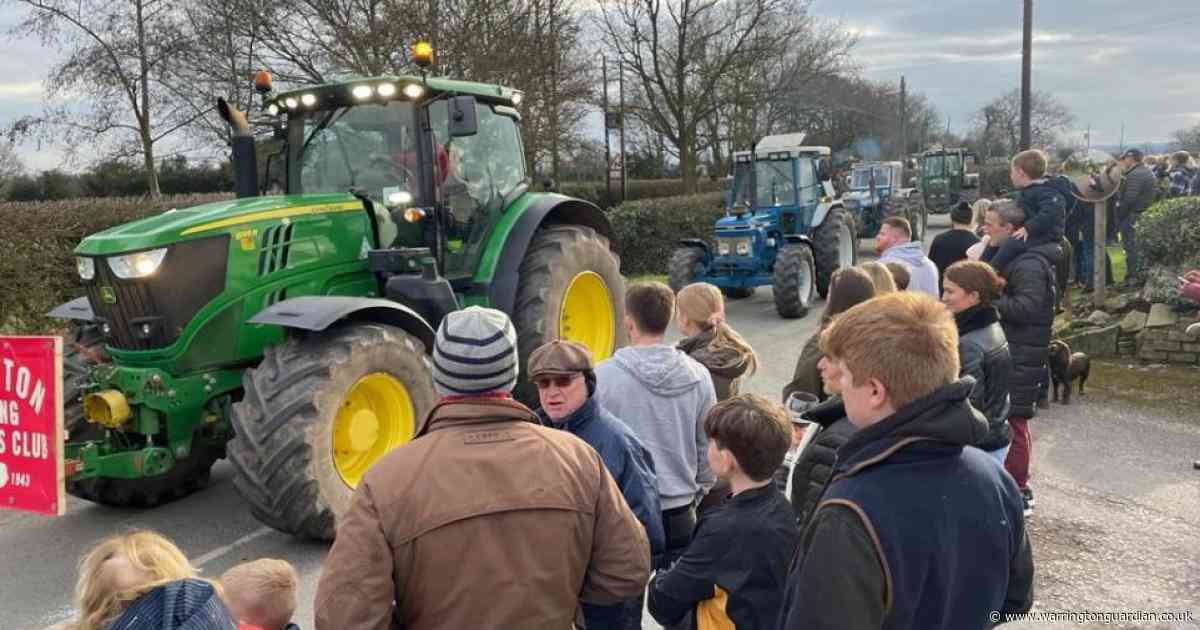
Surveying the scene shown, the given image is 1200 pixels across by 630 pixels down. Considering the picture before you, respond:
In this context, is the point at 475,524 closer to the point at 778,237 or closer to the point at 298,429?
the point at 298,429

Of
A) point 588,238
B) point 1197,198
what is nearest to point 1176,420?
point 1197,198

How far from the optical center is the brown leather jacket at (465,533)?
1.87 m

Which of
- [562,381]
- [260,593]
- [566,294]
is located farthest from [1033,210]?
[260,593]

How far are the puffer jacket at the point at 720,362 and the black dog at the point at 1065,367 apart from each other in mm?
4229

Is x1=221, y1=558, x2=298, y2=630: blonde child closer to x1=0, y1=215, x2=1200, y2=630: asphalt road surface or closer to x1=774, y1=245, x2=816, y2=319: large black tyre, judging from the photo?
x1=0, y1=215, x2=1200, y2=630: asphalt road surface

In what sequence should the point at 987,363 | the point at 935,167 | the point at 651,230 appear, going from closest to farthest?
1. the point at 987,363
2. the point at 651,230
3. the point at 935,167

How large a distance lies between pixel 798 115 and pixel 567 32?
888 inches

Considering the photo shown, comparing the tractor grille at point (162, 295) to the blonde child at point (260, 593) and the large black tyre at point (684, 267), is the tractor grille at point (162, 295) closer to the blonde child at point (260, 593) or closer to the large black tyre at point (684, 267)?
the blonde child at point (260, 593)

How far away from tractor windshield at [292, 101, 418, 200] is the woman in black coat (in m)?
3.36

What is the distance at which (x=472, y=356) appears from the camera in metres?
2.03

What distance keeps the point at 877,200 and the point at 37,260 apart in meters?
15.7

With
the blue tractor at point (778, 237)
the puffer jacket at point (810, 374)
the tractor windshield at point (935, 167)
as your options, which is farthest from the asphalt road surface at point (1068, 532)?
the tractor windshield at point (935, 167)

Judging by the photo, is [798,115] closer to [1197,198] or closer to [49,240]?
[1197,198]

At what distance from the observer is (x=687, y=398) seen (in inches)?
132
